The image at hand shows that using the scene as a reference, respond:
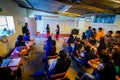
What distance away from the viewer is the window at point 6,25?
214 inches

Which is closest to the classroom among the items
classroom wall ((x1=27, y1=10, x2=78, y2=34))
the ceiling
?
the ceiling

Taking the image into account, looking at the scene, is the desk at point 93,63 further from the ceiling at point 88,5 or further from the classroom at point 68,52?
the ceiling at point 88,5

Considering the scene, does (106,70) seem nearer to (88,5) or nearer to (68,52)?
(88,5)

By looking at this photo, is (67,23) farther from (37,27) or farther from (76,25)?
(37,27)

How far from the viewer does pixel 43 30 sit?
10992mm

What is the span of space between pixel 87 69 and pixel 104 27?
3.68 meters

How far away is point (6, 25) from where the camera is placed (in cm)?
584

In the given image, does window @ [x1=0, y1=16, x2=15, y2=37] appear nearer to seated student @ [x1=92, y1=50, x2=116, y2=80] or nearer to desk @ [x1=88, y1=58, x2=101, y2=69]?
desk @ [x1=88, y1=58, x2=101, y2=69]

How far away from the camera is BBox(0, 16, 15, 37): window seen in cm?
545

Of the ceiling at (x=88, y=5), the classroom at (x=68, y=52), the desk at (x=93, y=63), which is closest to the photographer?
the classroom at (x=68, y=52)

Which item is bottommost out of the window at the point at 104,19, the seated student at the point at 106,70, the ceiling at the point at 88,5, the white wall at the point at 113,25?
the seated student at the point at 106,70

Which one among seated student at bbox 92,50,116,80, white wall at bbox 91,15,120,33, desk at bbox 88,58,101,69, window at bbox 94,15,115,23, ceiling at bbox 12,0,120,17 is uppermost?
ceiling at bbox 12,0,120,17

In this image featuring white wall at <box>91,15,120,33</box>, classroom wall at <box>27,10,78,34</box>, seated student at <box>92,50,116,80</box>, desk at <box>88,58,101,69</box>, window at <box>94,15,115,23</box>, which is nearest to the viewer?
seated student at <box>92,50,116,80</box>

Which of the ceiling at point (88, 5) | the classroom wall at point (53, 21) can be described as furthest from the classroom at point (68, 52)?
the classroom wall at point (53, 21)
